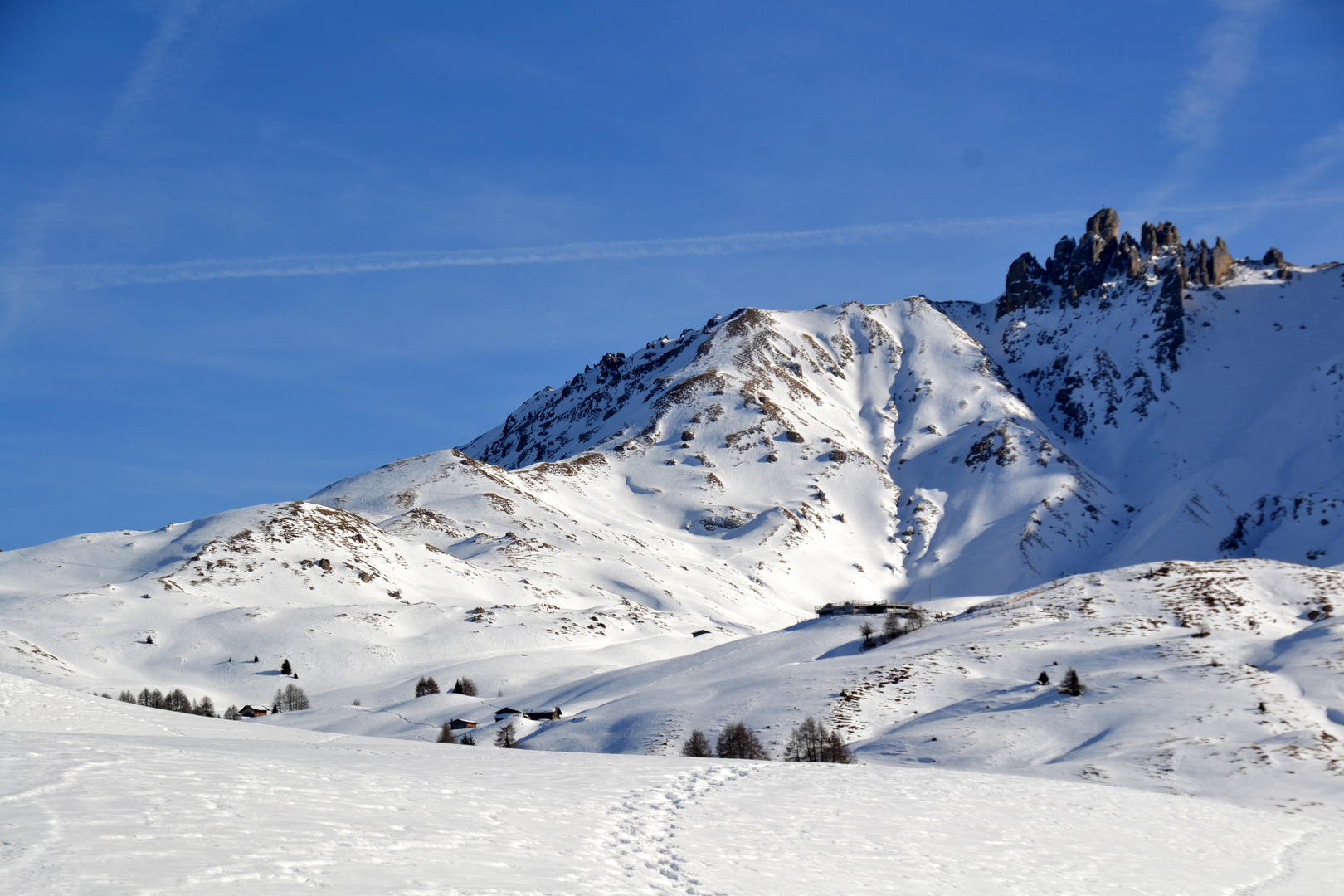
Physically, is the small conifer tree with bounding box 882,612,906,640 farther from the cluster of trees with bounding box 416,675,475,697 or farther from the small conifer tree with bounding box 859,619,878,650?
the cluster of trees with bounding box 416,675,475,697

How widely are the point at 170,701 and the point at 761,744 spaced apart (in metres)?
47.8

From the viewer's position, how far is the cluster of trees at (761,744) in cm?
4853

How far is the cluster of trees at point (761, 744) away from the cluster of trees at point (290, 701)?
129 ft

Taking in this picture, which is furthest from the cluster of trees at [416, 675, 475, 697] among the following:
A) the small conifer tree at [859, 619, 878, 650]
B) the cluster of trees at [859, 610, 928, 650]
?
the cluster of trees at [859, 610, 928, 650]

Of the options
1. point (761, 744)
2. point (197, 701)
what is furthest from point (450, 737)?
point (197, 701)

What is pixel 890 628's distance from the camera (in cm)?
7750

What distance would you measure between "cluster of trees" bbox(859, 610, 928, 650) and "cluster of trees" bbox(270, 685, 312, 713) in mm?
43710

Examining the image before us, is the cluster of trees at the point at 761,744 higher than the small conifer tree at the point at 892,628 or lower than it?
lower

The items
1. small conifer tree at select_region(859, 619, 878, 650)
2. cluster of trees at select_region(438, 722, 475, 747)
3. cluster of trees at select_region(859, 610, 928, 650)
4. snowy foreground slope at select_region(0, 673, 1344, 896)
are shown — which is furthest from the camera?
cluster of trees at select_region(859, 610, 928, 650)

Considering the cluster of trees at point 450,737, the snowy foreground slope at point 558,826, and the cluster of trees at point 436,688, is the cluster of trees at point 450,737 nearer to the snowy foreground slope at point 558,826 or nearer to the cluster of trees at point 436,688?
the cluster of trees at point 436,688

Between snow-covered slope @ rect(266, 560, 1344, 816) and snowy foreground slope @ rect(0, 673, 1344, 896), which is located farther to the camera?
snow-covered slope @ rect(266, 560, 1344, 816)

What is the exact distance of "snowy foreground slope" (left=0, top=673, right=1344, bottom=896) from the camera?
47.0ft

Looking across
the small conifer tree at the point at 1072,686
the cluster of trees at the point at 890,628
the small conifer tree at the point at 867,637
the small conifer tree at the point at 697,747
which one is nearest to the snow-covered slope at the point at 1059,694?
Result: the small conifer tree at the point at 1072,686

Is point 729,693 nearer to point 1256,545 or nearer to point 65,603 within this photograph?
point 65,603
